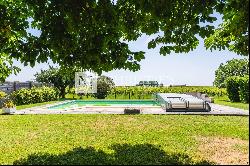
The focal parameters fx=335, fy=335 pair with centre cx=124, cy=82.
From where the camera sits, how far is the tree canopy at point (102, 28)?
351 inches

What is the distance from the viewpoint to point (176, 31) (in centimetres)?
997

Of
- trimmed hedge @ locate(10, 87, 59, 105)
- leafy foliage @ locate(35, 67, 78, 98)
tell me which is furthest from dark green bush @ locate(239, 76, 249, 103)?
leafy foliage @ locate(35, 67, 78, 98)

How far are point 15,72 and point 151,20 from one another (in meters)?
7.08

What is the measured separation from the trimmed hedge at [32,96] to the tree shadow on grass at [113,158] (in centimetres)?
2325

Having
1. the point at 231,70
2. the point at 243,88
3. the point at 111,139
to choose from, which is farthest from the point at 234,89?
the point at 231,70

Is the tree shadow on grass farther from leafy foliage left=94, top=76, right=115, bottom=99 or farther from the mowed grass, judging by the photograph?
leafy foliage left=94, top=76, right=115, bottom=99

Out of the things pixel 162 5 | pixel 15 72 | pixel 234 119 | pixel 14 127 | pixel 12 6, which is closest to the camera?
pixel 162 5

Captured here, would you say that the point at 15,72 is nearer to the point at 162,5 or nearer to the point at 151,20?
the point at 151,20

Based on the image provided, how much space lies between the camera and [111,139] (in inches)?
548

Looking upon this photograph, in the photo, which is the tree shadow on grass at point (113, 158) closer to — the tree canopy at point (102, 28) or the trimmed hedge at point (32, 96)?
the tree canopy at point (102, 28)

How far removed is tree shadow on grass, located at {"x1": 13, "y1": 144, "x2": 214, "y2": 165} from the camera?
10018mm

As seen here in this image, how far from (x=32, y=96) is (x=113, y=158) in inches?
1042

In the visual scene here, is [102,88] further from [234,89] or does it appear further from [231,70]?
[231,70]

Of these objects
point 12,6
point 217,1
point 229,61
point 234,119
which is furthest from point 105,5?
point 229,61
